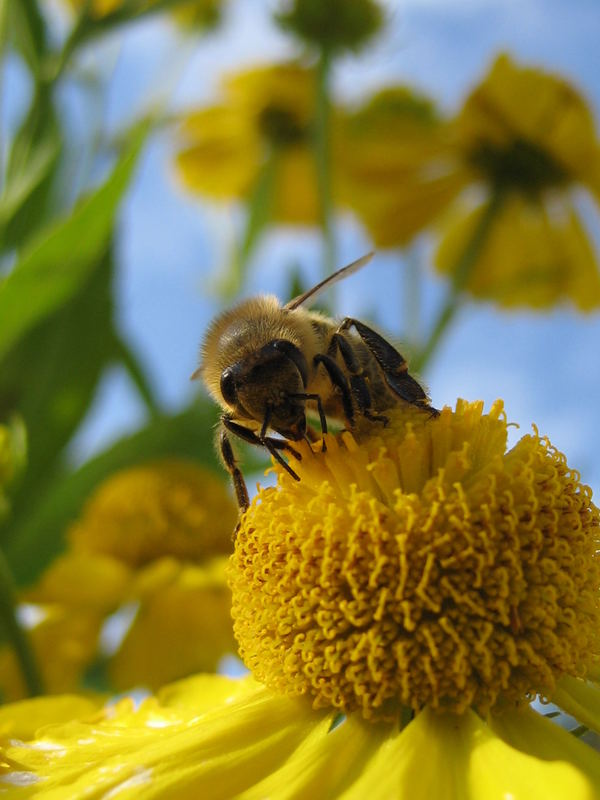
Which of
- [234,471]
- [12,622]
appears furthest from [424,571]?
[12,622]

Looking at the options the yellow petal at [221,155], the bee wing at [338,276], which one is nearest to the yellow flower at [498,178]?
the yellow petal at [221,155]

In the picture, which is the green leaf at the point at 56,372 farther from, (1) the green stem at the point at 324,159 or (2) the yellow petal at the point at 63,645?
(1) the green stem at the point at 324,159

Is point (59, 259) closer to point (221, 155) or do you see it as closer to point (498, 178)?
point (498, 178)

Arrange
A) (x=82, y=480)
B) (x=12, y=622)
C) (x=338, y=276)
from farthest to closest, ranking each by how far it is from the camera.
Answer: (x=82, y=480) < (x=12, y=622) < (x=338, y=276)

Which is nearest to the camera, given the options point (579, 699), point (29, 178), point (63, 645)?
point (579, 699)

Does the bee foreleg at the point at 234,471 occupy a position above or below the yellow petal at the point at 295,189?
below

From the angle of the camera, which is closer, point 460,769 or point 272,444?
point 460,769

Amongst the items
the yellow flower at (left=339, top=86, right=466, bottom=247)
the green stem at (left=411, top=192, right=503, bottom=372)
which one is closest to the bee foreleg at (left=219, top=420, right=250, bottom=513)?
the green stem at (left=411, top=192, right=503, bottom=372)
